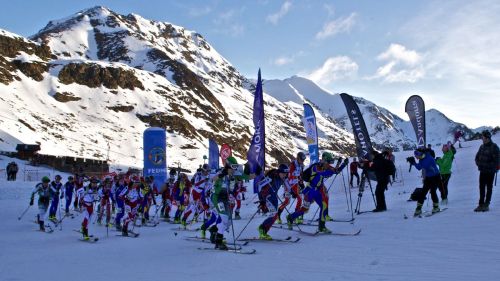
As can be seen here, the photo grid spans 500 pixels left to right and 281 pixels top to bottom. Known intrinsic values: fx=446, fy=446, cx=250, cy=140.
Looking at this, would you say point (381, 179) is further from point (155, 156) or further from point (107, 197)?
point (155, 156)

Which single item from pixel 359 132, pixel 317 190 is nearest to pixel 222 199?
pixel 317 190

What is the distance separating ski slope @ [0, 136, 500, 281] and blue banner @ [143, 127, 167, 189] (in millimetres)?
13619

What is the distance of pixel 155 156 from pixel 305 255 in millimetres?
20991

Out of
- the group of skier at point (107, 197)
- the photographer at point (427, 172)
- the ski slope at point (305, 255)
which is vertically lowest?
the ski slope at point (305, 255)

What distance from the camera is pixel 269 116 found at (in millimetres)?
→ 198875

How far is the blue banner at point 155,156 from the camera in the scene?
1104 inches

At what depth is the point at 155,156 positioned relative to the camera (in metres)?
28.3

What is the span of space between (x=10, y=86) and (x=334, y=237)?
103 metres

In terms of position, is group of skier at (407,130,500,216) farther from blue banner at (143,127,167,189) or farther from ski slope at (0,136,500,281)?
blue banner at (143,127,167,189)

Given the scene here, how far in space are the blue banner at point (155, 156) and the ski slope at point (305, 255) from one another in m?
13.6

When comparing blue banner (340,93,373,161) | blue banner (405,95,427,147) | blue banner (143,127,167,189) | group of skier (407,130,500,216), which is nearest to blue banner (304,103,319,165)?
blue banner (340,93,373,161)

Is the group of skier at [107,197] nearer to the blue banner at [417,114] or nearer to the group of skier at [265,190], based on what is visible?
the group of skier at [265,190]

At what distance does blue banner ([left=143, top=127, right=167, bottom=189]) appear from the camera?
28031 mm

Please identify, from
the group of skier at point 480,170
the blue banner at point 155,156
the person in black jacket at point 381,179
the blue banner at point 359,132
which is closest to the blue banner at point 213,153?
→ the blue banner at point 155,156
